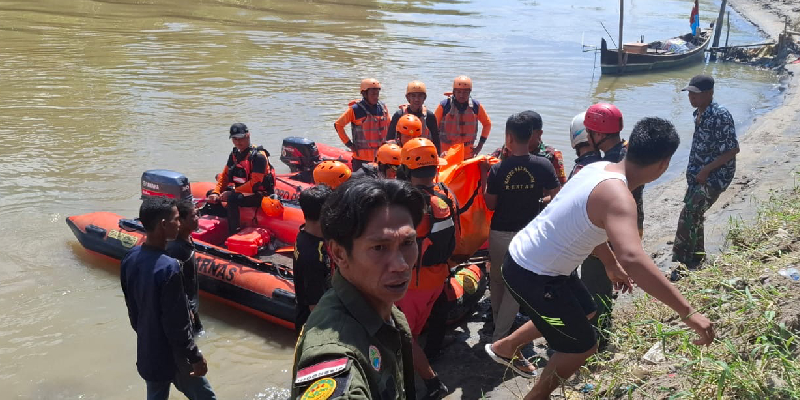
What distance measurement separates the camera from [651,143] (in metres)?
3.08

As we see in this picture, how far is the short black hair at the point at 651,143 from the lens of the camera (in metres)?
3.07

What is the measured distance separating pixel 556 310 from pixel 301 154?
19.9ft

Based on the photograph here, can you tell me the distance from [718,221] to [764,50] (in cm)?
2157

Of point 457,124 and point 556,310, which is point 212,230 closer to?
point 457,124

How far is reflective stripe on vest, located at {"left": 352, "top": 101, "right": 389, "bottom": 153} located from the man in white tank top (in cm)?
495

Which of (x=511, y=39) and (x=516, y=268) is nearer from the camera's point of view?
(x=516, y=268)

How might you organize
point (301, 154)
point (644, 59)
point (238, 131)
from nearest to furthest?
point (238, 131) → point (301, 154) → point (644, 59)

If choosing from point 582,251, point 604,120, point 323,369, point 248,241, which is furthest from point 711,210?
point 323,369

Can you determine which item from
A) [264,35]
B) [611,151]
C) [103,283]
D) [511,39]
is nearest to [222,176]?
[103,283]

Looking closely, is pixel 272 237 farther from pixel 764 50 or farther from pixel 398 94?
pixel 764 50

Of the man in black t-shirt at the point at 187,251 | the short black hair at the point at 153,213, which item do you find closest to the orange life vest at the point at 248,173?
the man in black t-shirt at the point at 187,251

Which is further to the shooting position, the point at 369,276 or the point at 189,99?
the point at 189,99

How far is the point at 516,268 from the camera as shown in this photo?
3492mm

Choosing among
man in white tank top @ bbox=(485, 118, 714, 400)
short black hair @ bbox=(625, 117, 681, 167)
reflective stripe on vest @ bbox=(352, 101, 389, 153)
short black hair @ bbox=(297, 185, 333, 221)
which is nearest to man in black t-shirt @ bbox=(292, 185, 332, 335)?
short black hair @ bbox=(297, 185, 333, 221)
